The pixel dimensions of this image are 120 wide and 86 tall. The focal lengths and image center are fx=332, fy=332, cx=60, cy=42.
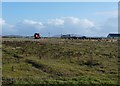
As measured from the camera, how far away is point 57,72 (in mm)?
26547

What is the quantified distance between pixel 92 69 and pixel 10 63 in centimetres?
749

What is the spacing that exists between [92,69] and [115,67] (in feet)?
7.87

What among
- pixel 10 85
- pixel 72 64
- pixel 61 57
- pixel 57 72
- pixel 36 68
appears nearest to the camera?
pixel 10 85

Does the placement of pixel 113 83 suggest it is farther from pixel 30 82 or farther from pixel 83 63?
pixel 83 63

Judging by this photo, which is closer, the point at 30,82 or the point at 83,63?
the point at 30,82

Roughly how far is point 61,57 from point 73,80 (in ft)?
50.2

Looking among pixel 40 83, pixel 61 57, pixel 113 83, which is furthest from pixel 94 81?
pixel 61 57

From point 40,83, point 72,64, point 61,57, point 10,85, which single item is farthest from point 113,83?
point 61,57

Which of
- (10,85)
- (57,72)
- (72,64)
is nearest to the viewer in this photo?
(10,85)

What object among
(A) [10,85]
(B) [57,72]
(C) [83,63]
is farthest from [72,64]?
(A) [10,85]

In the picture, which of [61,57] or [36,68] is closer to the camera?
[36,68]

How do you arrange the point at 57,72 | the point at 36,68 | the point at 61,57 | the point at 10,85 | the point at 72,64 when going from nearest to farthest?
the point at 10,85 < the point at 57,72 < the point at 36,68 < the point at 72,64 < the point at 61,57

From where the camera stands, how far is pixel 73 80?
2108 centimetres

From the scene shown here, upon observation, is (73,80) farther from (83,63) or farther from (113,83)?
(83,63)
